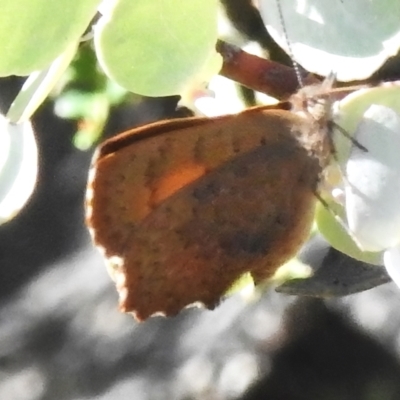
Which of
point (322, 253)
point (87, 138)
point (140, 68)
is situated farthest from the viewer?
point (87, 138)

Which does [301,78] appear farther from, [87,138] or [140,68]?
[87,138]

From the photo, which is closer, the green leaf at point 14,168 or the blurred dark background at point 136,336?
the green leaf at point 14,168

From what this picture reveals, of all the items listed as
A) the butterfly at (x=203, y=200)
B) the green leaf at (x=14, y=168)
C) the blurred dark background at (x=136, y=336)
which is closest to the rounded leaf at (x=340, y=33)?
the butterfly at (x=203, y=200)

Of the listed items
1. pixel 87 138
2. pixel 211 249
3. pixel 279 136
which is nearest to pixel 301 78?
pixel 279 136

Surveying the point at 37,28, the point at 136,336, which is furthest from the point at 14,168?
the point at 136,336

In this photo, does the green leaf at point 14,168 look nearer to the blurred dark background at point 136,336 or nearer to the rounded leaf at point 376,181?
the rounded leaf at point 376,181

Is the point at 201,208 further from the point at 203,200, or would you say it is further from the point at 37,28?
the point at 37,28
